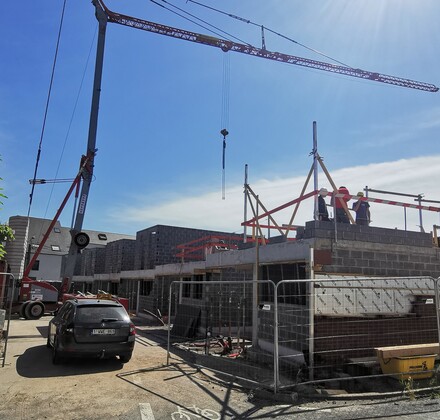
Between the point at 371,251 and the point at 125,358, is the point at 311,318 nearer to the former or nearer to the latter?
the point at 371,251

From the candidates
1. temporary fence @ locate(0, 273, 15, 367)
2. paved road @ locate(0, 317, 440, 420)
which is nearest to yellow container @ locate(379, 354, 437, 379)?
paved road @ locate(0, 317, 440, 420)

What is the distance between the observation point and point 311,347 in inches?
320

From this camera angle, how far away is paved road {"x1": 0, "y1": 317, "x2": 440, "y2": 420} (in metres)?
5.39

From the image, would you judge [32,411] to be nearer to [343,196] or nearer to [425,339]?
[343,196]

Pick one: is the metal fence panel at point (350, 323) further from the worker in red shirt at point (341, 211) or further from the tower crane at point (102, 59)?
the tower crane at point (102, 59)

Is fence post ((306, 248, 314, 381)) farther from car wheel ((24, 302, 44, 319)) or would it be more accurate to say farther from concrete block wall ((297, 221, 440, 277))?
car wheel ((24, 302, 44, 319))

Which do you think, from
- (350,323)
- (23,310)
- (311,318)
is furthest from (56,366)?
(23,310)

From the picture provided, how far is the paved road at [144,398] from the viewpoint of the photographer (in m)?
5.39

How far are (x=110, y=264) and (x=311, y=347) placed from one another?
2822cm

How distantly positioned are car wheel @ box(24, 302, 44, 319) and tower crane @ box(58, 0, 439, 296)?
5.41 ft

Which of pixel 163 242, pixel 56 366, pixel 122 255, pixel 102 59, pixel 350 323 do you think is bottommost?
pixel 56 366

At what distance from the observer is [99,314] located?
8.56m

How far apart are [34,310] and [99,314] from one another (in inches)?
524

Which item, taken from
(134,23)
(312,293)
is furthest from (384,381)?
(134,23)
